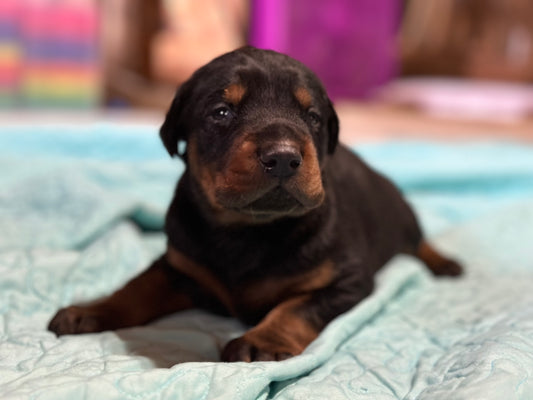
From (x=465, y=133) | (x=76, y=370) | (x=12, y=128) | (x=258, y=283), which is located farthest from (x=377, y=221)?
(x=465, y=133)

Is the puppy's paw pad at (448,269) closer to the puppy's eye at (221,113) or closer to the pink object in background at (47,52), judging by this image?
the puppy's eye at (221,113)

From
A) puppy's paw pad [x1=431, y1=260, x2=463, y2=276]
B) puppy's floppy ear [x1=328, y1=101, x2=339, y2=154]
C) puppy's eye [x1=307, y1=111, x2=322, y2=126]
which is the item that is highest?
puppy's eye [x1=307, y1=111, x2=322, y2=126]

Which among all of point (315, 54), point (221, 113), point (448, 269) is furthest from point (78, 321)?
point (315, 54)

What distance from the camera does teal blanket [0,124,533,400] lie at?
129cm

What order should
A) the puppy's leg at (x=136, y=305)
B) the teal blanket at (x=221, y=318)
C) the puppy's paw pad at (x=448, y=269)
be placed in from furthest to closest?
the puppy's paw pad at (x=448, y=269) → the puppy's leg at (x=136, y=305) → the teal blanket at (x=221, y=318)

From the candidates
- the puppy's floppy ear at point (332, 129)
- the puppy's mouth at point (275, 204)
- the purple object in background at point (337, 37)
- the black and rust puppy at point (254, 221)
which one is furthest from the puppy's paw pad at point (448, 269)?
the purple object in background at point (337, 37)

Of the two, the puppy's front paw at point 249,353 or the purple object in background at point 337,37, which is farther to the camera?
the purple object in background at point 337,37

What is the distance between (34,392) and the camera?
3.88 feet

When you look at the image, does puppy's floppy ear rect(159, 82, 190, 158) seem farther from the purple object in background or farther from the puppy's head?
the purple object in background

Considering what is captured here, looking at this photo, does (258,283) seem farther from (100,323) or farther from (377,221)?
(377,221)

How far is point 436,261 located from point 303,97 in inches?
45.6

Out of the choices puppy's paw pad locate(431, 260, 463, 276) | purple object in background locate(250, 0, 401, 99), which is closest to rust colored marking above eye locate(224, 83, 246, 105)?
puppy's paw pad locate(431, 260, 463, 276)

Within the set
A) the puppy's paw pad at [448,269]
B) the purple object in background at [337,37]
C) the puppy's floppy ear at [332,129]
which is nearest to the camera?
the puppy's floppy ear at [332,129]

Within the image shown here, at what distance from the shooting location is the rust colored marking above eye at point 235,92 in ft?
5.55
